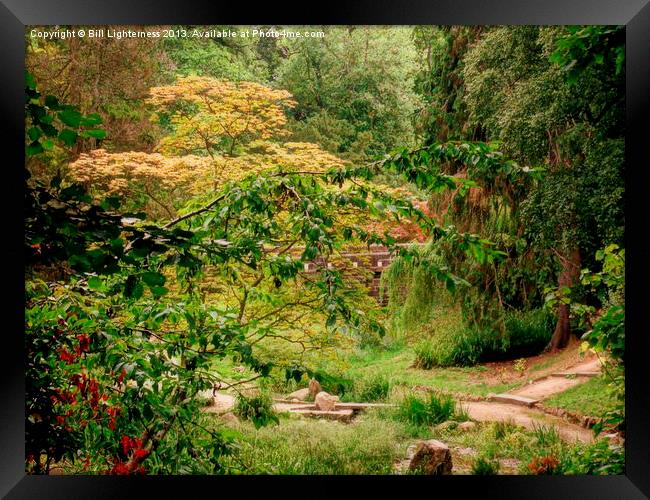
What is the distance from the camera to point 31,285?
2.43 m

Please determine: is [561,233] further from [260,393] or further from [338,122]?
[260,393]

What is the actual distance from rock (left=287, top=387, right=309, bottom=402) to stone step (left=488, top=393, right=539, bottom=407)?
2.80ft

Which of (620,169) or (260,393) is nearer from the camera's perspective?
(620,169)

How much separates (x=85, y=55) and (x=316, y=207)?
4.93 feet

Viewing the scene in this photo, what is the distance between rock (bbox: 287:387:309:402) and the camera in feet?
10.3

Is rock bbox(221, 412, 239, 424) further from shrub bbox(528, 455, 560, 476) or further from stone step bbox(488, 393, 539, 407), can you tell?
shrub bbox(528, 455, 560, 476)

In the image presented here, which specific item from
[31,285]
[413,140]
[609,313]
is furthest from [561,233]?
[31,285]

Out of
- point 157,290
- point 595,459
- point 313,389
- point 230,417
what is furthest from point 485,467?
point 157,290

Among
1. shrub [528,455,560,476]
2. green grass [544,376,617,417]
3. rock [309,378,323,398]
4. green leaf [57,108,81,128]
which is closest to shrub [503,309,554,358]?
green grass [544,376,617,417]

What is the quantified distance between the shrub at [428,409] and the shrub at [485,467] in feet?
0.76

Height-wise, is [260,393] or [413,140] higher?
[413,140]
